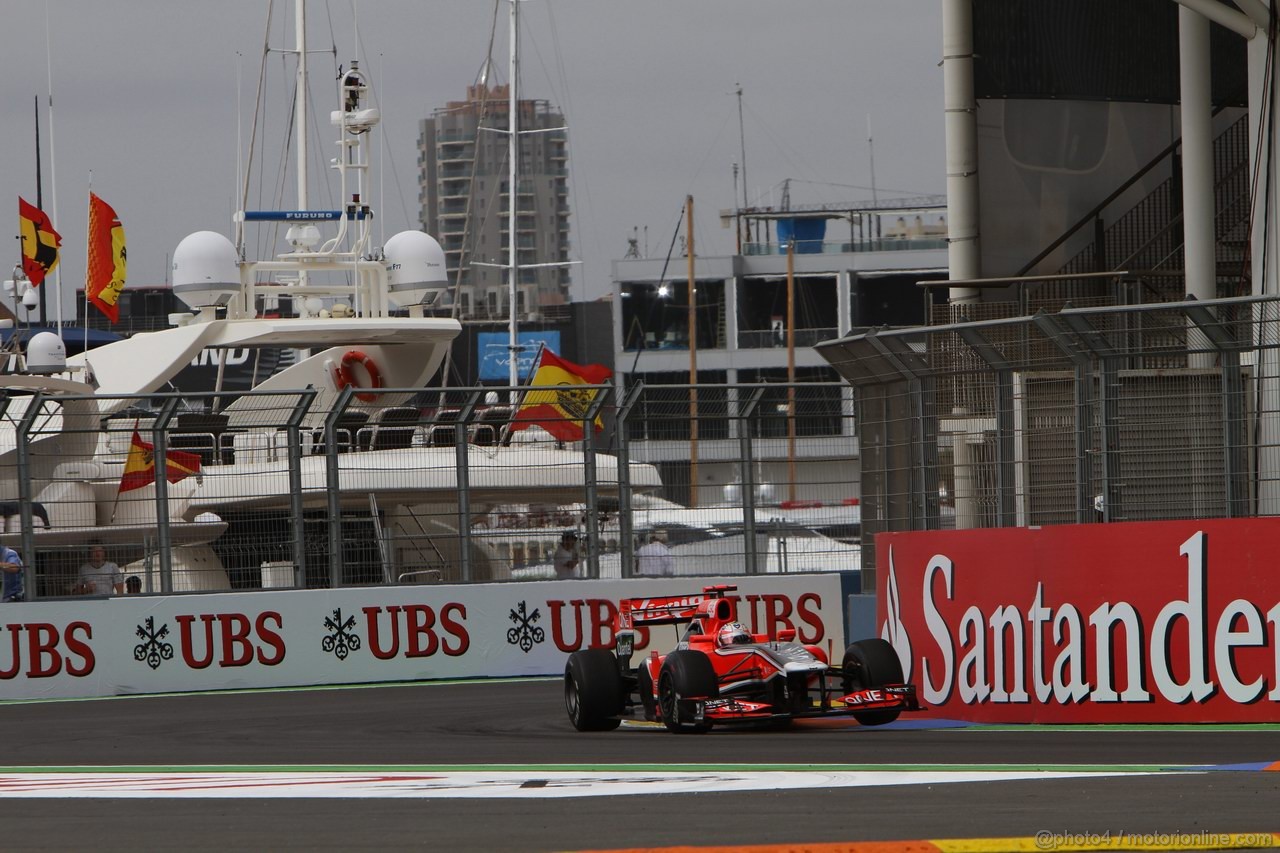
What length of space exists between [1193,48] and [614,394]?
587cm

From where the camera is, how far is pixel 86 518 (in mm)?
14305

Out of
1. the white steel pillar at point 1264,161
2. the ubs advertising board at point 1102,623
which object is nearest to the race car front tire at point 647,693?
the ubs advertising board at point 1102,623

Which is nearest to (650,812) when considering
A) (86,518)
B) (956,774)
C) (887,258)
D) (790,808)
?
(790,808)

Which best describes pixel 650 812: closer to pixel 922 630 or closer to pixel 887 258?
pixel 922 630

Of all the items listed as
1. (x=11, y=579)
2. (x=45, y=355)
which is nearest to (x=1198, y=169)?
(x=11, y=579)

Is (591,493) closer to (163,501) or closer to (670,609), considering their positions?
(163,501)

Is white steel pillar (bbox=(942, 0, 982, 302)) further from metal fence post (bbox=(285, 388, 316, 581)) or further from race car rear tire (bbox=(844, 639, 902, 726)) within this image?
race car rear tire (bbox=(844, 639, 902, 726))

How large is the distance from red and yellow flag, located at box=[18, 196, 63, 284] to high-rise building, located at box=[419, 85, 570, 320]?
86710mm

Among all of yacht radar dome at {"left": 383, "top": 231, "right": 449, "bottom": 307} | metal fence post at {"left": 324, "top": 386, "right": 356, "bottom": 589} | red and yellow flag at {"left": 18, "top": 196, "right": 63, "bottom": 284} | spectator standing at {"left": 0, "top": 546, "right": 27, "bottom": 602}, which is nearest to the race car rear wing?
metal fence post at {"left": 324, "top": 386, "right": 356, "bottom": 589}

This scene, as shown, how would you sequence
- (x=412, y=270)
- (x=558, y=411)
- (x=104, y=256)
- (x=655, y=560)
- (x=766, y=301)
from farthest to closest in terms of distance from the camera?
1. (x=766, y=301)
2. (x=104, y=256)
3. (x=412, y=270)
4. (x=655, y=560)
5. (x=558, y=411)

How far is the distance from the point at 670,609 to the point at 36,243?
1379 centimetres

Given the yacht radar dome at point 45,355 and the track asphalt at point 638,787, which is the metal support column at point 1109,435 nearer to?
the track asphalt at point 638,787

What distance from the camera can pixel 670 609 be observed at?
10570 mm

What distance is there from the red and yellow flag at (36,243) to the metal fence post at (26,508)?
8.25 meters
